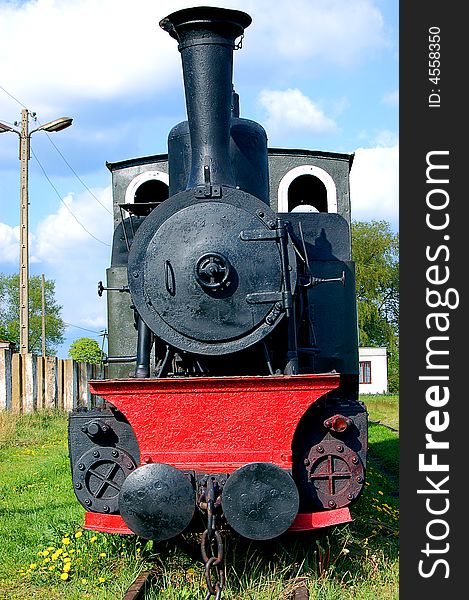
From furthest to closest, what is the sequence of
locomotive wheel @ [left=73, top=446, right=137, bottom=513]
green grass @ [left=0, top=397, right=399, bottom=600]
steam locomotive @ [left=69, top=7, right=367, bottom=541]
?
1. locomotive wheel @ [left=73, top=446, right=137, bottom=513]
2. green grass @ [left=0, top=397, right=399, bottom=600]
3. steam locomotive @ [left=69, top=7, right=367, bottom=541]

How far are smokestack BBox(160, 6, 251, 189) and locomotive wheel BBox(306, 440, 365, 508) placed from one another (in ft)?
5.58

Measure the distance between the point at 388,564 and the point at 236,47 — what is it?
3372 millimetres

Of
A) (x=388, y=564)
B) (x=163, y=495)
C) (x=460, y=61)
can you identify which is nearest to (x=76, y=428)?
(x=163, y=495)

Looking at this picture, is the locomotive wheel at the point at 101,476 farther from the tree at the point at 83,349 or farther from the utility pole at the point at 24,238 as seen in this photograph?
the tree at the point at 83,349

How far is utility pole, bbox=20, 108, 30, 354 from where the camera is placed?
19219 mm

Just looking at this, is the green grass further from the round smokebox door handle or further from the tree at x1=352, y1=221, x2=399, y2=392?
the tree at x1=352, y1=221, x2=399, y2=392

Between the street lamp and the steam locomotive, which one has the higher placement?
the street lamp

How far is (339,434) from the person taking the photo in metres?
5.27

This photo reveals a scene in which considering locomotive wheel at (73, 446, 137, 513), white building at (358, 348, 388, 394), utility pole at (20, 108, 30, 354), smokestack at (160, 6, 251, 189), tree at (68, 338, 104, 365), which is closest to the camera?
locomotive wheel at (73, 446, 137, 513)

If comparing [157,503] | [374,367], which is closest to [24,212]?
[157,503]

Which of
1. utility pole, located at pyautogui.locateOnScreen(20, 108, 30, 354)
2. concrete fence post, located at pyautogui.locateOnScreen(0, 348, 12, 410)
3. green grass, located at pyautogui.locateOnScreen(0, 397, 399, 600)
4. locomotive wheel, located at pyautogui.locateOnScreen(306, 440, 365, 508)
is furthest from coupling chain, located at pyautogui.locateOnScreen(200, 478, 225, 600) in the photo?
utility pole, located at pyautogui.locateOnScreen(20, 108, 30, 354)

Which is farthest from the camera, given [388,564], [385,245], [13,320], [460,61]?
[13,320]

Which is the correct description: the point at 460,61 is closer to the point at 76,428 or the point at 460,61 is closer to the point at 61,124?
the point at 76,428

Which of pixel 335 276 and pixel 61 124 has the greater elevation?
pixel 61 124
